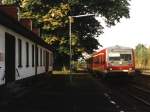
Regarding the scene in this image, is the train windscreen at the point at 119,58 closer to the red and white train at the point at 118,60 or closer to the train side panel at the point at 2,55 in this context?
the red and white train at the point at 118,60

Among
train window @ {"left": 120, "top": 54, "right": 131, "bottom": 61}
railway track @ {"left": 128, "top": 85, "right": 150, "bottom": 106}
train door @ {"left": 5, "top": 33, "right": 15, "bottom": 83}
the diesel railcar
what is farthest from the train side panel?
train window @ {"left": 120, "top": 54, "right": 131, "bottom": 61}

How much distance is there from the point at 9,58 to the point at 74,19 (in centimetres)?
4155

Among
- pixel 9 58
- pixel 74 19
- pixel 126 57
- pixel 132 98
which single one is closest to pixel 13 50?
pixel 9 58

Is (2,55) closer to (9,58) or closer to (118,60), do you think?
(9,58)

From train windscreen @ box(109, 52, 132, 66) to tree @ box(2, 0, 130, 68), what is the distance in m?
23.0

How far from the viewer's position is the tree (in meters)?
63.1

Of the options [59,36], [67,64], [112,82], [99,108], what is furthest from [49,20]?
[99,108]

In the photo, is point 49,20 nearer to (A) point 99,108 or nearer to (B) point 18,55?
(B) point 18,55

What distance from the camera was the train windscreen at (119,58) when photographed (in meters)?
39.0

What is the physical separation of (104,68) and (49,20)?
78.7 ft

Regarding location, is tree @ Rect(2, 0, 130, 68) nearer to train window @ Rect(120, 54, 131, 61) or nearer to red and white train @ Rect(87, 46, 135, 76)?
red and white train @ Rect(87, 46, 135, 76)

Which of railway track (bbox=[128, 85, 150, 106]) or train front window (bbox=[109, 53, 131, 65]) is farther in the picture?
train front window (bbox=[109, 53, 131, 65])

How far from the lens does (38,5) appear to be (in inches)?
2601

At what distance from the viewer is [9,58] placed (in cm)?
2597
